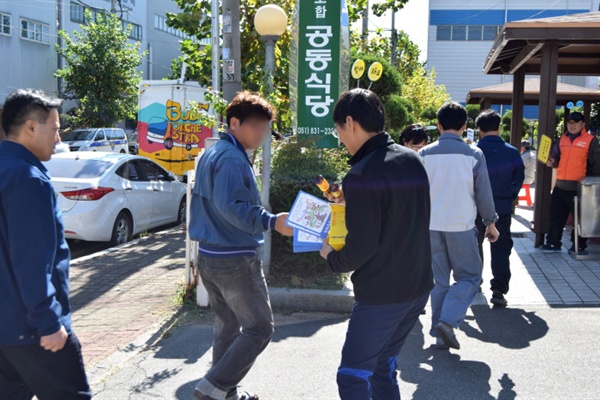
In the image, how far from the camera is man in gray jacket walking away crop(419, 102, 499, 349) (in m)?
5.21

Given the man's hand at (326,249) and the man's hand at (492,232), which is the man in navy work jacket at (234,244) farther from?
the man's hand at (492,232)

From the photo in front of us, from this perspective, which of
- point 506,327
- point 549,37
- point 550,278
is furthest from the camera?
point 549,37

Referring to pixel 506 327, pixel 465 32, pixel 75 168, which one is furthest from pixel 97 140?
pixel 465 32

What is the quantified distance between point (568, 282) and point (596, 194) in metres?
1.69

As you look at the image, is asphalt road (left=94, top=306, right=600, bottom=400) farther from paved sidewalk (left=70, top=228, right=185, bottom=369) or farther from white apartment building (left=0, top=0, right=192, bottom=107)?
white apartment building (left=0, top=0, right=192, bottom=107)

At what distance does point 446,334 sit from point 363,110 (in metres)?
2.65

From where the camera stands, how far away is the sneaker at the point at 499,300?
6.66 metres

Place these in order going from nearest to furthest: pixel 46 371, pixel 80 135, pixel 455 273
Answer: pixel 46 371 → pixel 455 273 → pixel 80 135

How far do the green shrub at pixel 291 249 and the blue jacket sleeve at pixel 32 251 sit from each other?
163 inches

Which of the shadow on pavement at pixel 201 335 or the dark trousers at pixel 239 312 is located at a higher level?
the dark trousers at pixel 239 312

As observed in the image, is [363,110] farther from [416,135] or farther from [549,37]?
[549,37]

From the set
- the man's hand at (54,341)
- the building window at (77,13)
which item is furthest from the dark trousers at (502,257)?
the building window at (77,13)

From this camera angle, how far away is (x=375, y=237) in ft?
9.84

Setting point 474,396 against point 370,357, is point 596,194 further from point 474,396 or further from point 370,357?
point 370,357
